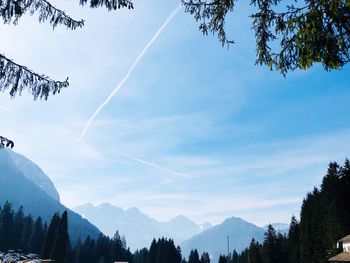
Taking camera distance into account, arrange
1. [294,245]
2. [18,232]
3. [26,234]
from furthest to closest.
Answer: [26,234] < [18,232] < [294,245]

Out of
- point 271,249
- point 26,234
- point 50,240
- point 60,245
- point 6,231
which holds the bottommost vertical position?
point 60,245

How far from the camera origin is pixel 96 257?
4621 inches

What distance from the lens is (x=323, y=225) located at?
71.1m

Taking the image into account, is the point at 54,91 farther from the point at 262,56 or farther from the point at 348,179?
the point at 348,179

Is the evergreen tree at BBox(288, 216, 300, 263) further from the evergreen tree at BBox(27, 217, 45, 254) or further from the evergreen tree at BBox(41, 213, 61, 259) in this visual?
the evergreen tree at BBox(27, 217, 45, 254)

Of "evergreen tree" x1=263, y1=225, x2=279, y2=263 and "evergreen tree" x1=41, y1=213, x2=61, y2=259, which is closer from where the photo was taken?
"evergreen tree" x1=41, y1=213, x2=61, y2=259

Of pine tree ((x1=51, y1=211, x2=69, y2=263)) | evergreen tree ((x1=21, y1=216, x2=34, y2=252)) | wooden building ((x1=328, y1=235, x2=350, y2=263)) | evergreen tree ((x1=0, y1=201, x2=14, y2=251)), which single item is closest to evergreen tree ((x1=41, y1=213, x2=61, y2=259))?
pine tree ((x1=51, y1=211, x2=69, y2=263))

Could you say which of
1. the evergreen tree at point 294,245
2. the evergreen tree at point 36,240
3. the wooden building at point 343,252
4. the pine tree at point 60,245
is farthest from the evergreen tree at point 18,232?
the wooden building at point 343,252

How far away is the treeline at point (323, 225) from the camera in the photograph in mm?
65250

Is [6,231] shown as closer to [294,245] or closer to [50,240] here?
[50,240]

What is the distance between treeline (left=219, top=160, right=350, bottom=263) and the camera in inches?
2569

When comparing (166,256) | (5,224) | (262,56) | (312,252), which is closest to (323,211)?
(312,252)

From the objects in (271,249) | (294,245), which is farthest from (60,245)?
(294,245)

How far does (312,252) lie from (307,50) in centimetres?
7488
